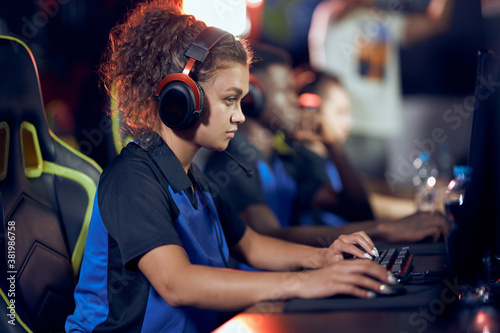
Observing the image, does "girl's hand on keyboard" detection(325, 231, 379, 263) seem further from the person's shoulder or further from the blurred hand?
the person's shoulder

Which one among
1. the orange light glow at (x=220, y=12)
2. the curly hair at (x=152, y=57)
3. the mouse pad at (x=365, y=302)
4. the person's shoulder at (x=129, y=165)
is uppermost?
the orange light glow at (x=220, y=12)

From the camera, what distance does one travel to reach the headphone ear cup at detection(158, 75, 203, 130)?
93 cm

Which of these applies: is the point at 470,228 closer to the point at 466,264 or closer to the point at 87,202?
the point at 466,264

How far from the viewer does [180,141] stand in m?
1.06

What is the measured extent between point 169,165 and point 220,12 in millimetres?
1696

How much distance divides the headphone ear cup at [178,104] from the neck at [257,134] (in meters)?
1.08

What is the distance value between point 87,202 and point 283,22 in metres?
3.35

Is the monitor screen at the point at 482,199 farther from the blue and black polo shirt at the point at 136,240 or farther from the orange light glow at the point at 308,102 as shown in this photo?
the orange light glow at the point at 308,102

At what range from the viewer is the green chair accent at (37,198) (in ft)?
3.14

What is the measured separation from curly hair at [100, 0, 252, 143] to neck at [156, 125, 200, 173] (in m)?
0.03

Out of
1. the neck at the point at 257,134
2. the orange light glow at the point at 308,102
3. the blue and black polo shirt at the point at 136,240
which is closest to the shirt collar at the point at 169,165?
the blue and black polo shirt at the point at 136,240

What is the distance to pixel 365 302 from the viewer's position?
0.74 meters

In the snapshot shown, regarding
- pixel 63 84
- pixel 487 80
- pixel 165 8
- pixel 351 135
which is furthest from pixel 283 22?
pixel 487 80

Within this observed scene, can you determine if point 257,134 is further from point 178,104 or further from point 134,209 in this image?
point 134,209
